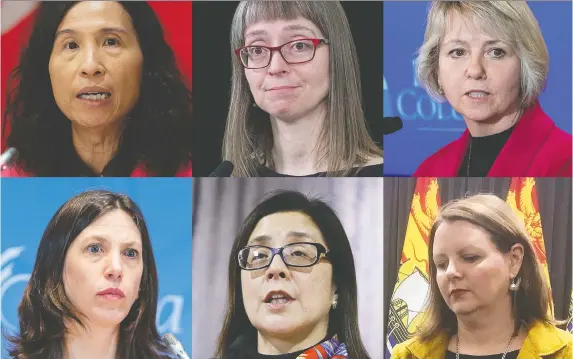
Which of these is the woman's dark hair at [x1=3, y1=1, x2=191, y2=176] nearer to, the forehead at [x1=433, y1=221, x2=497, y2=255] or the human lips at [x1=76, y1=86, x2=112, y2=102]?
the human lips at [x1=76, y1=86, x2=112, y2=102]

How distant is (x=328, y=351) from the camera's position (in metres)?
3.75

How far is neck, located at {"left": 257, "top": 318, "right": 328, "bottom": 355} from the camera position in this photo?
3.75 m

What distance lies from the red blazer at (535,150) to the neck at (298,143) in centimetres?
77

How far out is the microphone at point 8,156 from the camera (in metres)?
3.82

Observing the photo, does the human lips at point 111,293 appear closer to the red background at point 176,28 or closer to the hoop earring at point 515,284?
the red background at point 176,28

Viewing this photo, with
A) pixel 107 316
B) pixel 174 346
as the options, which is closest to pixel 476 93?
pixel 174 346

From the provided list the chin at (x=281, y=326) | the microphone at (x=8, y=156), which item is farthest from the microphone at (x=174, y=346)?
the microphone at (x=8, y=156)

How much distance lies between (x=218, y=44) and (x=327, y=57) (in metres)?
0.48

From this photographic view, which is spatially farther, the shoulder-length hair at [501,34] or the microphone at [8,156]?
the microphone at [8,156]

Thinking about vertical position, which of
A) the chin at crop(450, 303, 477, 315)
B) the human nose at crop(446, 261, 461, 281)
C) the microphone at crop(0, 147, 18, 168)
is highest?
the microphone at crop(0, 147, 18, 168)

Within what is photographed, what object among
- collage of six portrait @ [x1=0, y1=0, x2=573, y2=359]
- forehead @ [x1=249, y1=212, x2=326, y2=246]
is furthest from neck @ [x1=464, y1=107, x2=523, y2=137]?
forehead @ [x1=249, y1=212, x2=326, y2=246]

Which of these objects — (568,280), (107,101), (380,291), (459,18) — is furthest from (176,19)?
(568,280)

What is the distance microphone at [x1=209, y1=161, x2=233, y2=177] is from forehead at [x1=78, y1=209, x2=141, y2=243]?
42 centimetres

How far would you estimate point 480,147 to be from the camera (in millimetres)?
3789
